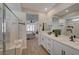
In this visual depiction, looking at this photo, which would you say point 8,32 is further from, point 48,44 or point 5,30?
point 48,44

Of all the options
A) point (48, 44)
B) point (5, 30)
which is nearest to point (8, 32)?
point (5, 30)

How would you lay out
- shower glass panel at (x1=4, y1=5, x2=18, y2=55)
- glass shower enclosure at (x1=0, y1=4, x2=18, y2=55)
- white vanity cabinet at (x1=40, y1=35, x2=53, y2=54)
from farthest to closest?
white vanity cabinet at (x1=40, y1=35, x2=53, y2=54) → shower glass panel at (x1=4, y1=5, x2=18, y2=55) → glass shower enclosure at (x1=0, y1=4, x2=18, y2=55)

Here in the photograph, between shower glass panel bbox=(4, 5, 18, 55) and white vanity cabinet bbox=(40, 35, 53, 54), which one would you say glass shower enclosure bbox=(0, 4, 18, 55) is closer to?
shower glass panel bbox=(4, 5, 18, 55)

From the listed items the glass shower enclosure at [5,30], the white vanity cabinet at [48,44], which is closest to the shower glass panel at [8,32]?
the glass shower enclosure at [5,30]

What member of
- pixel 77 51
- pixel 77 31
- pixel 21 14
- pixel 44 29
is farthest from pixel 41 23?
pixel 77 51

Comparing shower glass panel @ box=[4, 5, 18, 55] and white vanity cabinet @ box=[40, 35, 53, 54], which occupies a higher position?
shower glass panel @ box=[4, 5, 18, 55]

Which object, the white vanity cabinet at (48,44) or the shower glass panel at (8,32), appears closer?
the shower glass panel at (8,32)

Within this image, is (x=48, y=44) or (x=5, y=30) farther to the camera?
(x=48, y=44)

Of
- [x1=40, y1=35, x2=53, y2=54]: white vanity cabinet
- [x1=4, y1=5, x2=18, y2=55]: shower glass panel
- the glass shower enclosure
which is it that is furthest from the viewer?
[x1=40, y1=35, x2=53, y2=54]: white vanity cabinet

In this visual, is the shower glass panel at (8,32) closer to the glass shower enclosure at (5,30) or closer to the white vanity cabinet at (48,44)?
the glass shower enclosure at (5,30)

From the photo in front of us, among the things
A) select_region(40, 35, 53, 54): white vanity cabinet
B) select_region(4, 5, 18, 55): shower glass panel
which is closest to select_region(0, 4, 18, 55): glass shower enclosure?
select_region(4, 5, 18, 55): shower glass panel

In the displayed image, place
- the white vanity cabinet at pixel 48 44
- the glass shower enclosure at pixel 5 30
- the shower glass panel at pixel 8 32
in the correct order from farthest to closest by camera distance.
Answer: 1. the white vanity cabinet at pixel 48 44
2. the shower glass panel at pixel 8 32
3. the glass shower enclosure at pixel 5 30

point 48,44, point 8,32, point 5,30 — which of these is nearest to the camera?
point 5,30

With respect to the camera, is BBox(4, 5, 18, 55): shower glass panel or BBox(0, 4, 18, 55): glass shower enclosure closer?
BBox(0, 4, 18, 55): glass shower enclosure
